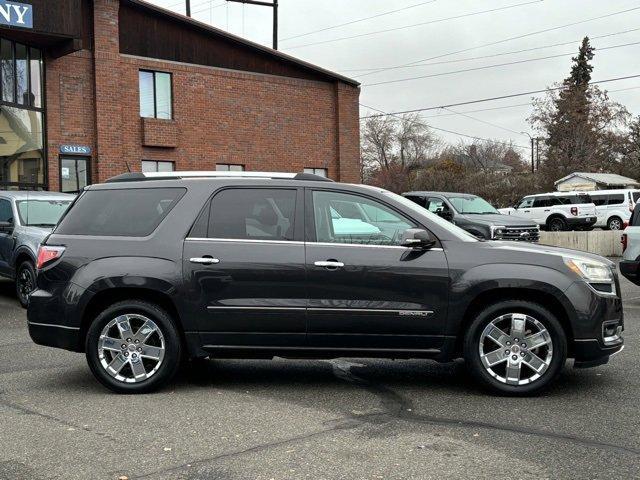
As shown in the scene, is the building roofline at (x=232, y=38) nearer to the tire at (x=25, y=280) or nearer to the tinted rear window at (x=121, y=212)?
the tire at (x=25, y=280)

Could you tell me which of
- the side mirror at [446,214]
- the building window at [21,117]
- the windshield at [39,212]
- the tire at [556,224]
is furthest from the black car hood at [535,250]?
the tire at [556,224]

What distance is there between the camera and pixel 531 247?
598 cm

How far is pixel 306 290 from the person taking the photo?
5.82m

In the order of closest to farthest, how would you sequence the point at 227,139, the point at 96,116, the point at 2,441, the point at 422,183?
the point at 2,441
the point at 96,116
the point at 227,139
the point at 422,183

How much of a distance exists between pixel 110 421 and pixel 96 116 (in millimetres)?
18367

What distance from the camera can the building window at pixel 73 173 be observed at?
21.6 metres

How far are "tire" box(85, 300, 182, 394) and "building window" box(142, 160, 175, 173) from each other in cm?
1806

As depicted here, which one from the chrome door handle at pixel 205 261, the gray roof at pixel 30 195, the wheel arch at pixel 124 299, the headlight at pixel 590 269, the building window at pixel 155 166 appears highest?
the building window at pixel 155 166

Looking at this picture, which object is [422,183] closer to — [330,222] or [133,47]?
[133,47]

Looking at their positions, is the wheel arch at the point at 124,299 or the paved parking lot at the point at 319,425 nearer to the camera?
the paved parking lot at the point at 319,425

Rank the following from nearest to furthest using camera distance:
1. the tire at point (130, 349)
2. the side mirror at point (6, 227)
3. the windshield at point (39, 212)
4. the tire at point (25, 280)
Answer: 1. the tire at point (130, 349)
2. the tire at point (25, 280)
3. the side mirror at point (6, 227)
4. the windshield at point (39, 212)

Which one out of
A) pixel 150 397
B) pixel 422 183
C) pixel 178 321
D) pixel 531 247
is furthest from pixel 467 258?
pixel 422 183

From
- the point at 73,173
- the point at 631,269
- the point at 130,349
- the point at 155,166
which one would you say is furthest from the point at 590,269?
the point at 155,166

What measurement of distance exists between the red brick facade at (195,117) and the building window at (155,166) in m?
0.17
